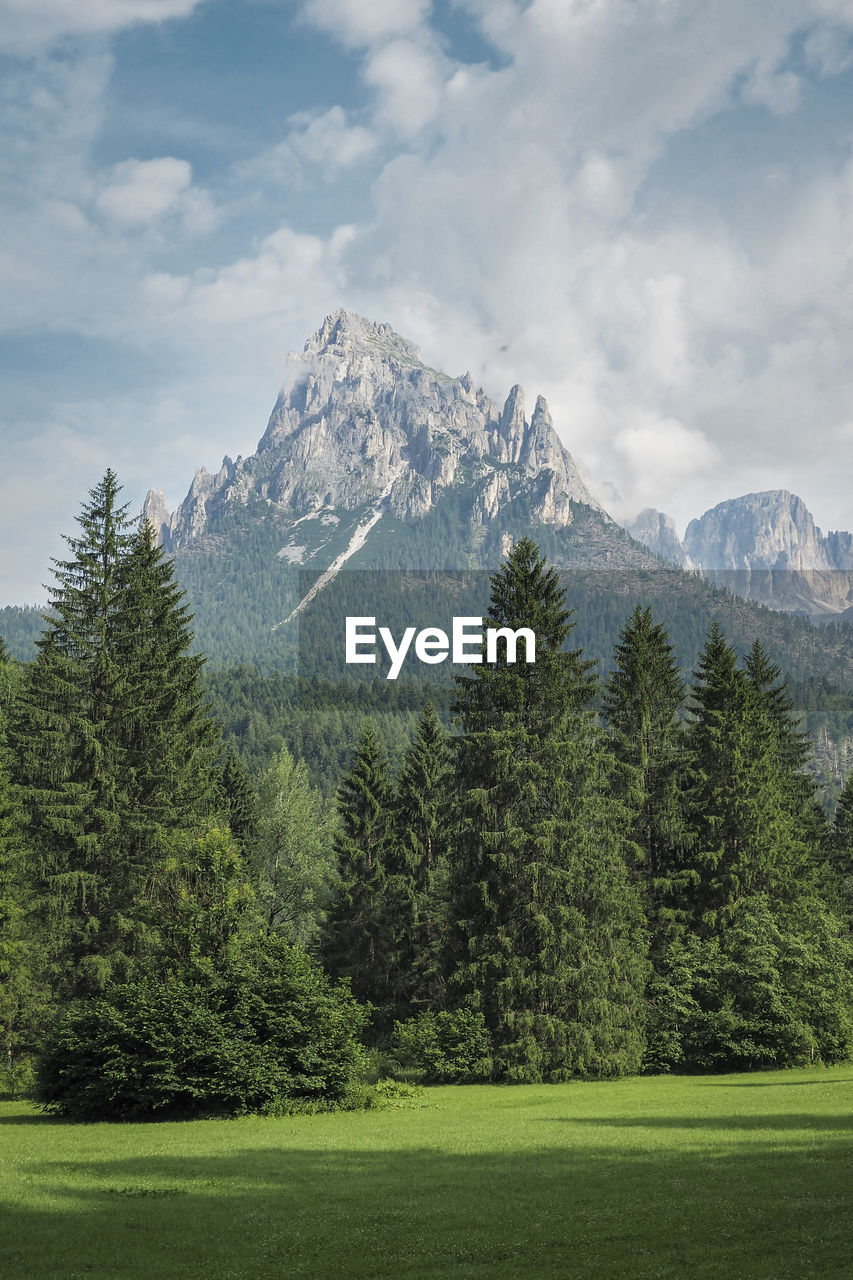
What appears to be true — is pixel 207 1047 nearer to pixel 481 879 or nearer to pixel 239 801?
pixel 481 879

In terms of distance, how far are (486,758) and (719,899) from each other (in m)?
13.3

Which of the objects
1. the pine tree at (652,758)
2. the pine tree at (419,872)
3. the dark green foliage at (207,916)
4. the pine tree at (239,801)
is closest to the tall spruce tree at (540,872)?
the pine tree at (652,758)

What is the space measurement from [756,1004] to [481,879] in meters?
10.9

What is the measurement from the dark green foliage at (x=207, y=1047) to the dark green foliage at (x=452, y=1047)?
7.69m

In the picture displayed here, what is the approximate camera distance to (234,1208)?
15.2m

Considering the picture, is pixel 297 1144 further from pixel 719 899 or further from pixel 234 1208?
pixel 719 899

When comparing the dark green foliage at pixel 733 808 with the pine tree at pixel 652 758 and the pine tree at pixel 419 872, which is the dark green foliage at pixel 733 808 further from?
the pine tree at pixel 419 872

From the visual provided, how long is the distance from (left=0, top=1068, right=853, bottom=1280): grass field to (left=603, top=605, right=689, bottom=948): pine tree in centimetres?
2002

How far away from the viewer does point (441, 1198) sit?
1537 centimetres

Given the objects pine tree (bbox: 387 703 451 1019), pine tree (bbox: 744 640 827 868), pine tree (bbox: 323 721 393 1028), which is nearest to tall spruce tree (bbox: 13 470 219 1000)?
pine tree (bbox: 323 721 393 1028)

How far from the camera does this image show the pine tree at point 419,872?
164 ft

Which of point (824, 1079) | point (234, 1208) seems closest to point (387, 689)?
point (824, 1079)

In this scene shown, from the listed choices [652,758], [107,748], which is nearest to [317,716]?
[652,758]

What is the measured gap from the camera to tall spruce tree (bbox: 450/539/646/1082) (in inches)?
1401
